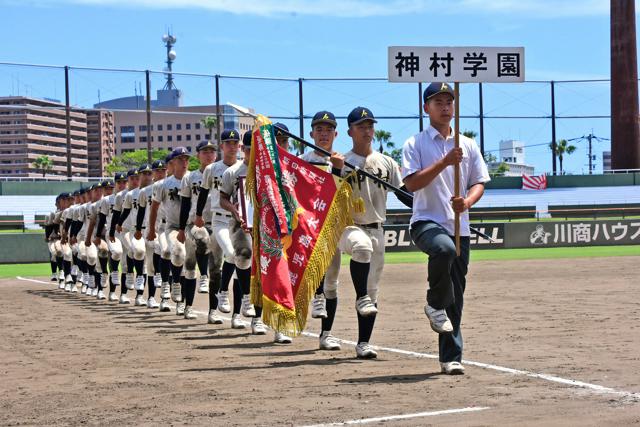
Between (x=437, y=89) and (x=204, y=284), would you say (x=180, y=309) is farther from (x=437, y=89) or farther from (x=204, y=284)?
(x=437, y=89)

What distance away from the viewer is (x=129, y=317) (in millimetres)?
16828

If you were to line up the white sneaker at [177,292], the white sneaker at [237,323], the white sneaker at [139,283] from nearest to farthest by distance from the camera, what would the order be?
the white sneaker at [237,323] → the white sneaker at [177,292] → the white sneaker at [139,283]

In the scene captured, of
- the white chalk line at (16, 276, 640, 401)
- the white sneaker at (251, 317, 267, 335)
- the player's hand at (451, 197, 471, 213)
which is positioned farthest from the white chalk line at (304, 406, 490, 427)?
the white sneaker at (251, 317, 267, 335)

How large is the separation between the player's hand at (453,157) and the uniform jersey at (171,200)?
8.61m

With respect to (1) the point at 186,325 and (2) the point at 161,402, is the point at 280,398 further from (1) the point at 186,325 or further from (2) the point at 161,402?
(1) the point at 186,325

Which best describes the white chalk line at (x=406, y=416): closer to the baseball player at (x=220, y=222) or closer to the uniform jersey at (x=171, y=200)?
the baseball player at (x=220, y=222)

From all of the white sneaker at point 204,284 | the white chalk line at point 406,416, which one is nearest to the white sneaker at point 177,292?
the white sneaker at point 204,284

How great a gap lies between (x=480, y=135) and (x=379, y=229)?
2280 inches

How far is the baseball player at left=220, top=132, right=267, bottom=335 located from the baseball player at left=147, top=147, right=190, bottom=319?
2741 mm

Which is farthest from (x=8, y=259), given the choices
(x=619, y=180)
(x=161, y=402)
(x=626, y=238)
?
(x=619, y=180)

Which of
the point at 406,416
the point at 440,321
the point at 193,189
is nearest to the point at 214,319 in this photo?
the point at 193,189

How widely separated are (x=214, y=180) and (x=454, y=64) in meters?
5.91

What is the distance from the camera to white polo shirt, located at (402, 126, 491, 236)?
8.88 meters

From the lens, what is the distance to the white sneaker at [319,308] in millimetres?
10992
